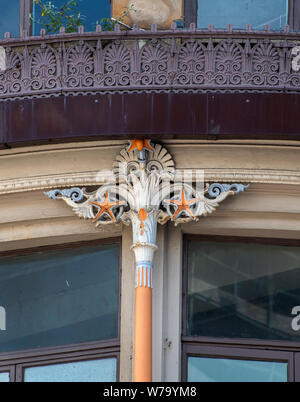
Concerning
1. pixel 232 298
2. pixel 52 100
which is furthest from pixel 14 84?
pixel 232 298

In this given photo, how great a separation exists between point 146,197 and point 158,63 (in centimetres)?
139

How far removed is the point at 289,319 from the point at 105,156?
258 cm

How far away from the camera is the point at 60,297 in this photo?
20.1 metres

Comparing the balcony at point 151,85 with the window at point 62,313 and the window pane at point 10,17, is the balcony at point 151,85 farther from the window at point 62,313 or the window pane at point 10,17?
the window at point 62,313

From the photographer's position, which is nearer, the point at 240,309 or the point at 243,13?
the point at 240,309

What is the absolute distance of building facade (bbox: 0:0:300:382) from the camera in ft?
63.2

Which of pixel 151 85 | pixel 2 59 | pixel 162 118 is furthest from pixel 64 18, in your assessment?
pixel 162 118

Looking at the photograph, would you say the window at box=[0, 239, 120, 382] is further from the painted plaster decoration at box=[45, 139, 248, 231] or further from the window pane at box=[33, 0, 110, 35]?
the window pane at box=[33, 0, 110, 35]

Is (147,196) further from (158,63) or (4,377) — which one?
(4,377)

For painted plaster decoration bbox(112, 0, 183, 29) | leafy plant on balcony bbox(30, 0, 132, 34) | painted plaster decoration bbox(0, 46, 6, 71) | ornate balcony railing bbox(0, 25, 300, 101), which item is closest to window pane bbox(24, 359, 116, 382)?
ornate balcony railing bbox(0, 25, 300, 101)

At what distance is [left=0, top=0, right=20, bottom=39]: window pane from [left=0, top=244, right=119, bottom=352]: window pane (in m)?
2.52

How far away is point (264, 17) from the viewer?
20.5m

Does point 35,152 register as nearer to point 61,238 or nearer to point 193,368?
point 61,238

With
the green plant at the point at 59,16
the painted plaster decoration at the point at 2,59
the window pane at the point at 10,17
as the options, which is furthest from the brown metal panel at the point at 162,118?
the window pane at the point at 10,17
